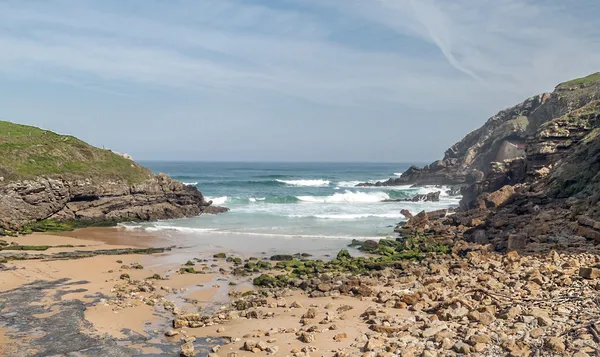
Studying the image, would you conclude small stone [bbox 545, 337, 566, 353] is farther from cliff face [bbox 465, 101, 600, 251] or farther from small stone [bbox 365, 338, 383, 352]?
cliff face [bbox 465, 101, 600, 251]

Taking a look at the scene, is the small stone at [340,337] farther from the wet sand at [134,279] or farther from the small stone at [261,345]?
the small stone at [261,345]

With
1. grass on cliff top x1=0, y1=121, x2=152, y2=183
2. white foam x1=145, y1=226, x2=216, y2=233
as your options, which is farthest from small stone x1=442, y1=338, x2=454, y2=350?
grass on cliff top x1=0, y1=121, x2=152, y2=183

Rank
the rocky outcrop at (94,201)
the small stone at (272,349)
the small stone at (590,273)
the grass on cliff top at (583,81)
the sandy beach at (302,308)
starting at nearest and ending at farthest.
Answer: the sandy beach at (302,308) → the small stone at (272,349) → the small stone at (590,273) → the rocky outcrop at (94,201) → the grass on cliff top at (583,81)

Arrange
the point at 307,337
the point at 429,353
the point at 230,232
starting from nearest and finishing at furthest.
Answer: the point at 429,353 < the point at 307,337 < the point at 230,232

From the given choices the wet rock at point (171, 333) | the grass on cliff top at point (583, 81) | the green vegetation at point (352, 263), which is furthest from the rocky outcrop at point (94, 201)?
the grass on cliff top at point (583, 81)

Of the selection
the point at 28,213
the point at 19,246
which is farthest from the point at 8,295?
the point at 28,213

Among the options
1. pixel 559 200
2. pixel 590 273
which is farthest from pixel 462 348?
pixel 559 200

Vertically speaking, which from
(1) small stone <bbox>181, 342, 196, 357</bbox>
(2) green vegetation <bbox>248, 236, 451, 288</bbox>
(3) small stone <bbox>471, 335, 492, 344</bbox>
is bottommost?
(2) green vegetation <bbox>248, 236, 451, 288</bbox>

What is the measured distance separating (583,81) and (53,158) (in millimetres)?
54191

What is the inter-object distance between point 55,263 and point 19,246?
4.20 metres

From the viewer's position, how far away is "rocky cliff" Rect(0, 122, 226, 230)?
30000mm

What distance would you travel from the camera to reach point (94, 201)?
3422cm

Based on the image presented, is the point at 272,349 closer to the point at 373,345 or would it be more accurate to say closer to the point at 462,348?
the point at 373,345

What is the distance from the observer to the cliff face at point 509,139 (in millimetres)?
48469
